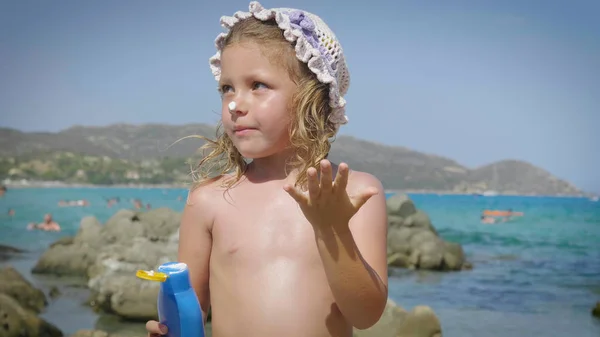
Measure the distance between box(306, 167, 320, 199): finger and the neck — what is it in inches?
18.4

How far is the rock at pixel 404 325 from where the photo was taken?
5.55m

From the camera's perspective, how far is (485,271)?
11961 millimetres

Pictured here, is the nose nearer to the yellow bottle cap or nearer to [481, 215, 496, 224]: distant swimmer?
the yellow bottle cap

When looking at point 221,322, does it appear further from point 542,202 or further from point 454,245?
point 542,202

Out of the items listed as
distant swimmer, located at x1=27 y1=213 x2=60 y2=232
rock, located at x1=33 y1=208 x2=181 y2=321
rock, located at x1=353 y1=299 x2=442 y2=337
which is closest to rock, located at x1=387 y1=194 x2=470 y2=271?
rock, located at x1=33 y1=208 x2=181 y2=321

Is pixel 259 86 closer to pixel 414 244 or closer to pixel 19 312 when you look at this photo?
pixel 19 312

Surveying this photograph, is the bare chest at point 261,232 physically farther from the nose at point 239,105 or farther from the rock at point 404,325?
the rock at point 404,325

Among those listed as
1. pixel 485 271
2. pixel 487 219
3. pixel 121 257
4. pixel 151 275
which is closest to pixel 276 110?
pixel 151 275

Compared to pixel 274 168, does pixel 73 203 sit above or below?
below

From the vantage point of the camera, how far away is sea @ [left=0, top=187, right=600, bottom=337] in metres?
7.98

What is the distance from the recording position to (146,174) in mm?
21047

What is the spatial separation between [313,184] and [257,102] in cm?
45

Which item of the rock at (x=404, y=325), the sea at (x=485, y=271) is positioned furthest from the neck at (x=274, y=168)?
the sea at (x=485, y=271)

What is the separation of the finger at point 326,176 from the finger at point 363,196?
71 mm
